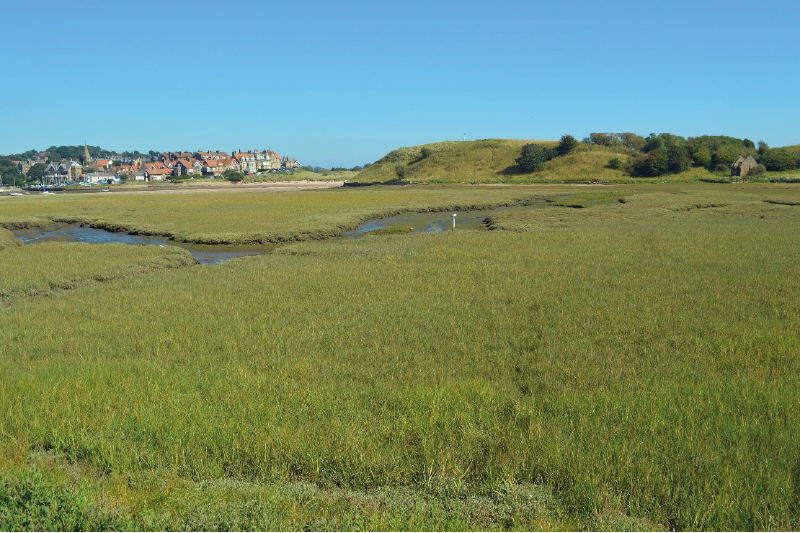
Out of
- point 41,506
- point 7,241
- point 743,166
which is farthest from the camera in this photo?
point 743,166

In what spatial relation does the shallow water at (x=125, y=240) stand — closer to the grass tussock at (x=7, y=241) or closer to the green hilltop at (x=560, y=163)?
the grass tussock at (x=7, y=241)

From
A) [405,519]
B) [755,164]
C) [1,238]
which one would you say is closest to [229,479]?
[405,519]

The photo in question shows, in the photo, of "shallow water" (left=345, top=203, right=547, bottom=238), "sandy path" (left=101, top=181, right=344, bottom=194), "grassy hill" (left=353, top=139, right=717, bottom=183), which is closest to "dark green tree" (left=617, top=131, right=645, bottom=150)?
"grassy hill" (left=353, top=139, right=717, bottom=183)

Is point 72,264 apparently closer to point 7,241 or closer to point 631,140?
point 7,241

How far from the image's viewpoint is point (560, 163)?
5037 inches

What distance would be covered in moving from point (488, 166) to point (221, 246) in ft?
362

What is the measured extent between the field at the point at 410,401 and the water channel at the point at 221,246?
11.4 meters

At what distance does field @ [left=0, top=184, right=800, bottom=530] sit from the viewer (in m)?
6.31

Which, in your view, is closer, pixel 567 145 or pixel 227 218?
pixel 227 218

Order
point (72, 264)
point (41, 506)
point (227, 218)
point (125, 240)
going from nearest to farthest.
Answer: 1. point (41, 506)
2. point (72, 264)
3. point (125, 240)
4. point (227, 218)

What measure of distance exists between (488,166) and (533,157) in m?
11.7

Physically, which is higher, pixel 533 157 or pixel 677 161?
pixel 533 157

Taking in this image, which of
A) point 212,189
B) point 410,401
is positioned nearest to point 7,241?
point 410,401

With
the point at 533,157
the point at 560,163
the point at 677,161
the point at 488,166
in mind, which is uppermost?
the point at 533,157
